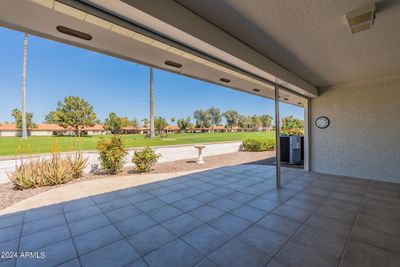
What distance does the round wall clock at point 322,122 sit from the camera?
15.6 feet

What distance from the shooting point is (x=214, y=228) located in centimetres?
218

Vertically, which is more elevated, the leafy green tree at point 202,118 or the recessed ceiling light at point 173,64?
the leafy green tree at point 202,118

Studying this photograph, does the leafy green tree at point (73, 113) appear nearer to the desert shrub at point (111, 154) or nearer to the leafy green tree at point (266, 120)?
the desert shrub at point (111, 154)

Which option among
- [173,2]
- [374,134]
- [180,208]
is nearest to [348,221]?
[180,208]

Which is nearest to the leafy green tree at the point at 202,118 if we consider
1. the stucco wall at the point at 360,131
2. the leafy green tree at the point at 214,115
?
the leafy green tree at the point at 214,115

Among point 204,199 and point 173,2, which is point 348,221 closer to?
point 204,199

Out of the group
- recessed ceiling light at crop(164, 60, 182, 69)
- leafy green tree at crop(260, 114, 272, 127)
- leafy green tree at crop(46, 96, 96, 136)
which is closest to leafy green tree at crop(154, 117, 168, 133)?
leafy green tree at crop(46, 96, 96, 136)

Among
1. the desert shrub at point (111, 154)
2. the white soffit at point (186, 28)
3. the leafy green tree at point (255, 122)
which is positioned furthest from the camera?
the leafy green tree at point (255, 122)

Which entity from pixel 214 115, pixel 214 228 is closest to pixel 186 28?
pixel 214 228

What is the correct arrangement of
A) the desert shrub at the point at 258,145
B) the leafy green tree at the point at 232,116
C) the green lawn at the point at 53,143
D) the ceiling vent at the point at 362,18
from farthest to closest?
the leafy green tree at the point at 232,116 < the desert shrub at the point at 258,145 < the green lawn at the point at 53,143 < the ceiling vent at the point at 362,18

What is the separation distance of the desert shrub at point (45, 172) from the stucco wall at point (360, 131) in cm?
669

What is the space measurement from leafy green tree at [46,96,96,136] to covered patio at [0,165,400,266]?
29.1 meters

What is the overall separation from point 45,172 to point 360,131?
7.64 m

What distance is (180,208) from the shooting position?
2756 mm
